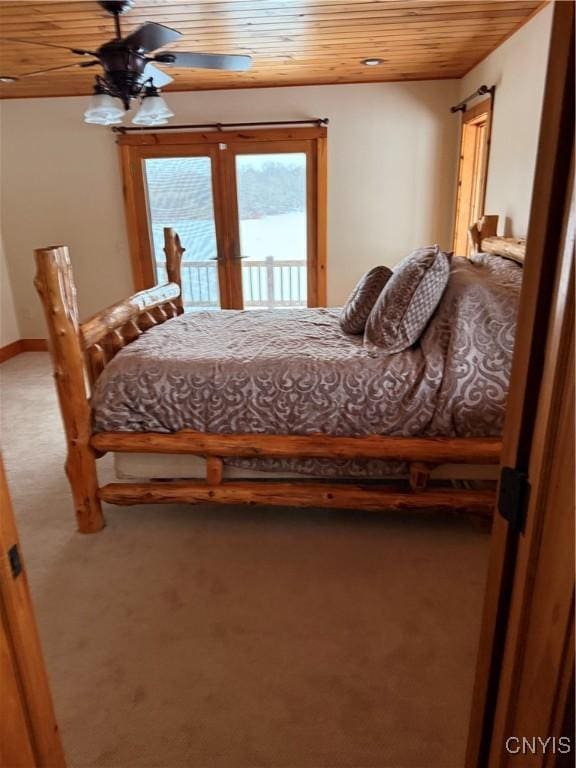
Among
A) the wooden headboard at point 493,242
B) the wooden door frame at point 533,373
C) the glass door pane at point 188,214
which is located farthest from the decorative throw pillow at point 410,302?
the glass door pane at point 188,214

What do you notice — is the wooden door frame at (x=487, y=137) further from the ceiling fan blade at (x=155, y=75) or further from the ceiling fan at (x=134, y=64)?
the ceiling fan blade at (x=155, y=75)

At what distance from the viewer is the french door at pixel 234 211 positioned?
4.89m

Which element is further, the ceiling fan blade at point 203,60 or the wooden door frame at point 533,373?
the ceiling fan blade at point 203,60

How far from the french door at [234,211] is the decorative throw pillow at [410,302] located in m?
2.69

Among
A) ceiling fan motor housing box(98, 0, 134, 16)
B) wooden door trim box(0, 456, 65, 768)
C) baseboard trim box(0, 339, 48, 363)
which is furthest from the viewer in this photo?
baseboard trim box(0, 339, 48, 363)

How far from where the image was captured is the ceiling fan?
2.28m

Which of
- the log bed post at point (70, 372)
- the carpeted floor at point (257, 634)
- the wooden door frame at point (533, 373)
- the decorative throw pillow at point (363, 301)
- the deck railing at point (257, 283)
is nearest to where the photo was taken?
the wooden door frame at point (533, 373)

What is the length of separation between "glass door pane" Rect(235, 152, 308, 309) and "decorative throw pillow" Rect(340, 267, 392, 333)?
7.47ft

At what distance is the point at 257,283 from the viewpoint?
209 inches

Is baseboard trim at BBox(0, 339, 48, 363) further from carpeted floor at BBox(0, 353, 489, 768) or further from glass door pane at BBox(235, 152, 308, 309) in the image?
carpeted floor at BBox(0, 353, 489, 768)

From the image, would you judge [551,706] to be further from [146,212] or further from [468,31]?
[146,212]

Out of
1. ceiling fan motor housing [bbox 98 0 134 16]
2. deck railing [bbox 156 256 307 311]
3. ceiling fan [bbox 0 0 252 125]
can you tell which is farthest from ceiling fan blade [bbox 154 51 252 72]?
deck railing [bbox 156 256 307 311]

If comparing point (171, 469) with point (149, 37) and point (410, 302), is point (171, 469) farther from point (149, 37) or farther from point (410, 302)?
point (149, 37)

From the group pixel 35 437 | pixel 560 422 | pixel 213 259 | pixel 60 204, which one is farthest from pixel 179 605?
pixel 60 204
